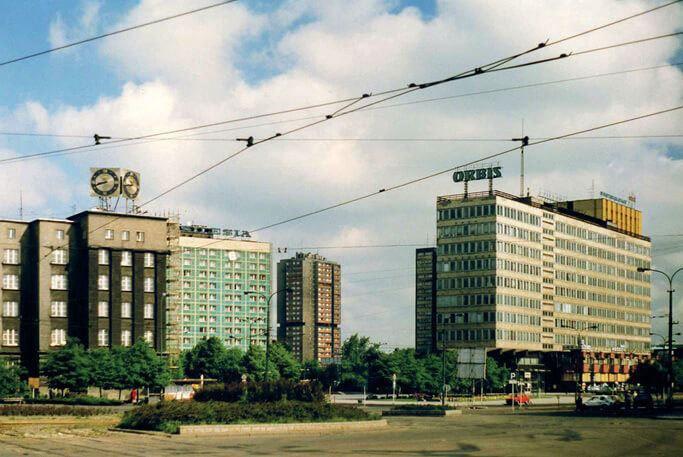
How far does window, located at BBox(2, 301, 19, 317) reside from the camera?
113 metres

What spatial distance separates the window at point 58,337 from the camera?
11144cm

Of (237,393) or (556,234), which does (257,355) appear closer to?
(556,234)

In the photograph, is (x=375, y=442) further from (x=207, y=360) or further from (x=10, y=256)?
(x=207, y=360)

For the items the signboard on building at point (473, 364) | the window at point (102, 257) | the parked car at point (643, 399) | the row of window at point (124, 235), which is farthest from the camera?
the row of window at point (124, 235)

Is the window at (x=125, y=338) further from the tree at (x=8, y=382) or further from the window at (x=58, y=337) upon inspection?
the tree at (x=8, y=382)

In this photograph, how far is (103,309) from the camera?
113312 millimetres

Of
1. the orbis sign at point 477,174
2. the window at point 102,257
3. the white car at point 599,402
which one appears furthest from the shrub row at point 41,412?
the orbis sign at point 477,174

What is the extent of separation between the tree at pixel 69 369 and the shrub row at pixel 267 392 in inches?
1874

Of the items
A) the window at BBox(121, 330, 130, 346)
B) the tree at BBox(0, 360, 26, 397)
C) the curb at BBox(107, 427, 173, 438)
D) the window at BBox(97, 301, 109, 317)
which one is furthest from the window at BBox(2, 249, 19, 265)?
the curb at BBox(107, 427, 173, 438)

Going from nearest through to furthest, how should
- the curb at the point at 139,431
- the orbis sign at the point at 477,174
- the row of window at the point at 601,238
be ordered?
the curb at the point at 139,431
the orbis sign at the point at 477,174
the row of window at the point at 601,238

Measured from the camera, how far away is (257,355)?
137 metres

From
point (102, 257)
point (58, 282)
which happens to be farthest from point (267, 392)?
point (58, 282)

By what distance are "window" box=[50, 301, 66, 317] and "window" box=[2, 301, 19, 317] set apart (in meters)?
5.08

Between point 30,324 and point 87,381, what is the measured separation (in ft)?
80.9
